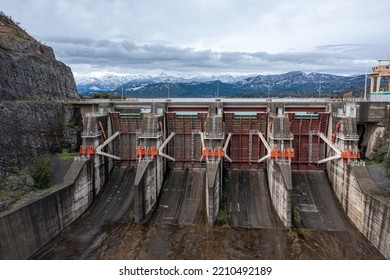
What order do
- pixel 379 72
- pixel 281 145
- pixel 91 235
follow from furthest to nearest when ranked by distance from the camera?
pixel 379 72 → pixel 281 145 → pixel 91 235

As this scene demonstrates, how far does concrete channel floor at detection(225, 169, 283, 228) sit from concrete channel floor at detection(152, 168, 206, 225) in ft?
7.92

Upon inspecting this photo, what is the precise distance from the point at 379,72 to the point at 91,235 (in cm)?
3294

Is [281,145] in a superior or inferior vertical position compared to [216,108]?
inferior

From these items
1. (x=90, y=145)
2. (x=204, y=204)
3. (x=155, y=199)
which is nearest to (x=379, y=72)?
(x=204, y=204)

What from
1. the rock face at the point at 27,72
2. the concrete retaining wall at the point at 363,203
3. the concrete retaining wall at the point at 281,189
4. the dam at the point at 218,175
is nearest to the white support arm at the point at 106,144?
the dam at the point at 218,175

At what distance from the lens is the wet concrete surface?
18688 mm

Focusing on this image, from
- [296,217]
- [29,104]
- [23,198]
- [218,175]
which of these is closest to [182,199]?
[218,175]

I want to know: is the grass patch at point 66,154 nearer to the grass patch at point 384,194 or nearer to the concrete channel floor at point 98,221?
the concrete channel floor at point 98,221

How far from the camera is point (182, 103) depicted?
29.1 meters

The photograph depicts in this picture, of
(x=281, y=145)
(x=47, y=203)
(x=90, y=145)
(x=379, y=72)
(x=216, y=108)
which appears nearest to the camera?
(x=47, y=203)

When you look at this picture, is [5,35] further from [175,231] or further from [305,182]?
[305,182]

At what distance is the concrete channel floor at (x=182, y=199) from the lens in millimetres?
23214

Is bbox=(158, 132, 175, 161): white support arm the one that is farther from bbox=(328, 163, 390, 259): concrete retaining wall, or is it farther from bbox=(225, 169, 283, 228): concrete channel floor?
bbox=(328, 163, 390, 259): concrete retaining wall

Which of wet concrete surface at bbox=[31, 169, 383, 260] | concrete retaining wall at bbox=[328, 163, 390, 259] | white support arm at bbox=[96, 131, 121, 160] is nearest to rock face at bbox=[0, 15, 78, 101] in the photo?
white support arm at bbox=[96, 131, 121, 160]
